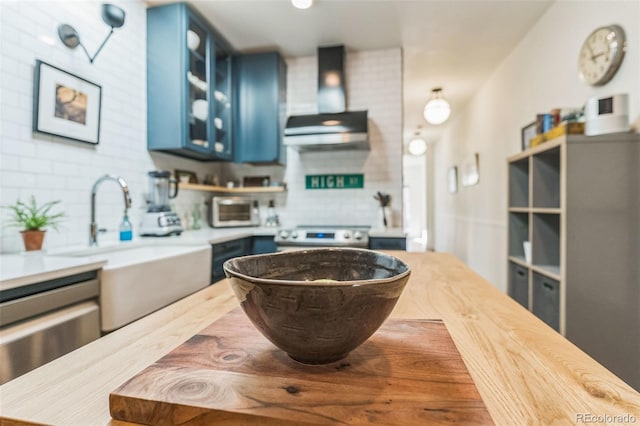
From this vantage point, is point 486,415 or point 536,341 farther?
point 536,341

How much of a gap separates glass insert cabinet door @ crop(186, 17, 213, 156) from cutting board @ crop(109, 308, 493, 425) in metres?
2.38

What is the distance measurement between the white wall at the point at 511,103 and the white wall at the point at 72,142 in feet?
10.1

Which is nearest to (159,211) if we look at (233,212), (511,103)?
(233,212)

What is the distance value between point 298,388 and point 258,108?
10.5 ft

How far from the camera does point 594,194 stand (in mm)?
1549

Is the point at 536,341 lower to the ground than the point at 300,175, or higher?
lower

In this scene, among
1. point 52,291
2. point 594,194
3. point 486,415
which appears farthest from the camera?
point 594,194

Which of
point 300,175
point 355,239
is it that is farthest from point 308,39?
point 355,239

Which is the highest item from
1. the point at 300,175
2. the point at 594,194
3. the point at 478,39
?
the point at 478,39

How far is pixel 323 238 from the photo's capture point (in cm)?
279

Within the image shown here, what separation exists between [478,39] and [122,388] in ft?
12.2

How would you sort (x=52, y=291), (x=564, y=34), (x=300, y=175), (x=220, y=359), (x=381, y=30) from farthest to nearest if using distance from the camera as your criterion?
(x=300, y=175), (x=381, y=30), (x=564, y=34), (x=52, y=291), (x=220, y=359)

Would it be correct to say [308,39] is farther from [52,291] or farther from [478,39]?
[52,291]

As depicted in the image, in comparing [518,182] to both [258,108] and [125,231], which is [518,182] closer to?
[258,108]
